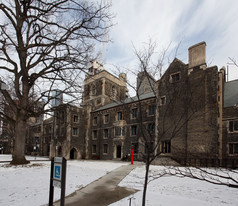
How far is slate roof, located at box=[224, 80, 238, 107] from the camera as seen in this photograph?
21.2 meters

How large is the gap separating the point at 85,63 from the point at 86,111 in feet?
76.4

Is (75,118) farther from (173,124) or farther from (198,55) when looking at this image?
(198,55)

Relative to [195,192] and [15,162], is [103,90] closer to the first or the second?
[15,162]

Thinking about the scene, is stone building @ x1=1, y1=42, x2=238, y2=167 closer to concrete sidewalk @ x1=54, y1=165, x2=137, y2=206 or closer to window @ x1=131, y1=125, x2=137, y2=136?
window @ x1=131, y1=125, x2=137, y2=136

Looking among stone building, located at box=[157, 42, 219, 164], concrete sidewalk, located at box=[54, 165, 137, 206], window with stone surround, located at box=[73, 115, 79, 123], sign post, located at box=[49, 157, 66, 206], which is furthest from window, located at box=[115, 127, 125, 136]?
sign post, located at box=[49, 157, 66, 206]

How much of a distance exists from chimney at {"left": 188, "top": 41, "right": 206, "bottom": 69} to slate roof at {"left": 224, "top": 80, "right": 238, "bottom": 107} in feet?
17.6

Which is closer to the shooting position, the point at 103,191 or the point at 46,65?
the point at 103,191

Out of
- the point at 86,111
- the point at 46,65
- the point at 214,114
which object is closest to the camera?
the point at 46,65

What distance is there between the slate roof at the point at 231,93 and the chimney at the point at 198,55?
17.6ft

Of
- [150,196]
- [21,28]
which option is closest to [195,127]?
[150,196]

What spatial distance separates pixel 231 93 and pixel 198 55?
21.5ft

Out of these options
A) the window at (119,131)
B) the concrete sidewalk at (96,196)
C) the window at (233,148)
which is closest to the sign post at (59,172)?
the concrete sidewalk at (96,196)

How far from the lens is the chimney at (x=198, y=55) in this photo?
2083 cm

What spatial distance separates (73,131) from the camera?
33.6 meters
